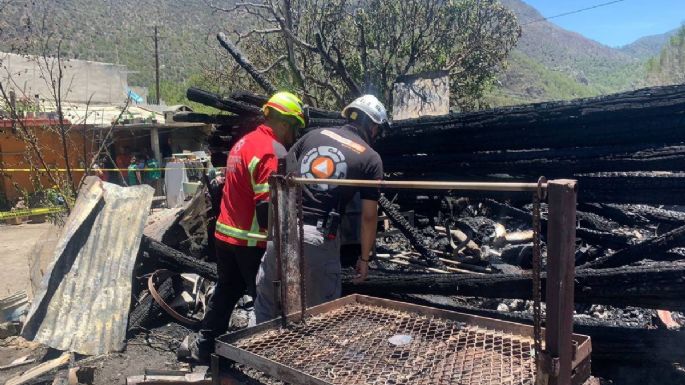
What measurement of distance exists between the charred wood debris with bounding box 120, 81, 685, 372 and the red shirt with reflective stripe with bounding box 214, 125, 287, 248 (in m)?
1.19

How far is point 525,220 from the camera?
676 cm

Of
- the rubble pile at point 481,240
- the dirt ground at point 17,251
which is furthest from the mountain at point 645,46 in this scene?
the rubble pile at point 481,240

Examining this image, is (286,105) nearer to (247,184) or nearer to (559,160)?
(247,184)

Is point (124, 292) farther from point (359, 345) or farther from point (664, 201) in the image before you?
point (664, 201)

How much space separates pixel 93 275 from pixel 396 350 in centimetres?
393

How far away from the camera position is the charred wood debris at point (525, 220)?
366 centimetres

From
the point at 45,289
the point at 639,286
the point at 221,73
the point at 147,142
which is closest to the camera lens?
the point at 639,286

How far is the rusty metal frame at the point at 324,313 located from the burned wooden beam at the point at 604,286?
125 centimetres

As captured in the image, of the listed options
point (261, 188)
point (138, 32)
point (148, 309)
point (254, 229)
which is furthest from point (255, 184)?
point (138, 32)

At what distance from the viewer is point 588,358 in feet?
6.39

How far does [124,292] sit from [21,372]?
3.43 feet

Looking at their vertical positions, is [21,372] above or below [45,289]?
below

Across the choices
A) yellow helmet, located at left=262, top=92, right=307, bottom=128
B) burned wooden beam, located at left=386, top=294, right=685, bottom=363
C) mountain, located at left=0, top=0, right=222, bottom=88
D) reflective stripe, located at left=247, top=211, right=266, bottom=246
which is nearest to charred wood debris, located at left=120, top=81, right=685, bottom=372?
burned wooden beam, located at left=386, top=294, right=685, bottom=363

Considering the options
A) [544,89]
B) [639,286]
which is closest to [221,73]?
[639,286]
